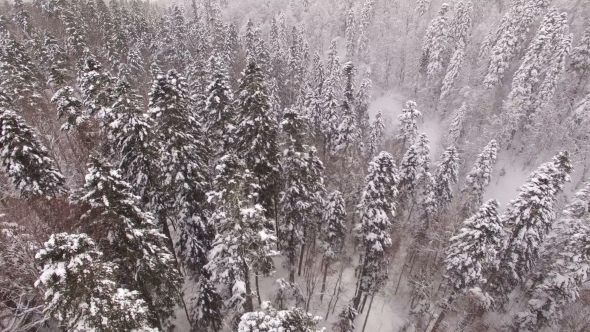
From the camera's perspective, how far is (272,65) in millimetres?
53031

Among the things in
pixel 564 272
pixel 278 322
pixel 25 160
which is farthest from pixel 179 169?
pixel 564 272

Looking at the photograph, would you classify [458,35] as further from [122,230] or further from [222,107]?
[122,230]

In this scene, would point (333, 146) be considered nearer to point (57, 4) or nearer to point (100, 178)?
point (100, 178)

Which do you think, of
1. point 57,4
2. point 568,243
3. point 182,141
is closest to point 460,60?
point 568,243

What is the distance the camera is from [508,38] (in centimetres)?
5300

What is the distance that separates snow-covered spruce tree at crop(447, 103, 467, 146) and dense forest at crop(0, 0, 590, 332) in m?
0.32

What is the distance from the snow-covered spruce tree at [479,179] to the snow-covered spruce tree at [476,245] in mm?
11879

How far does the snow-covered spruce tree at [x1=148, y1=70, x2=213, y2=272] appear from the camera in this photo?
62.2ft

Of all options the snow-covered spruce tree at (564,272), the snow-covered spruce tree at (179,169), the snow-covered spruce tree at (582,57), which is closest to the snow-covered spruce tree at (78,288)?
the snow-covered spruce tree at (179,169)

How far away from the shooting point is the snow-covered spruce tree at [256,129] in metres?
21.0

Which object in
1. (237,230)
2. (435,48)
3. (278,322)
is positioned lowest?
(278,322)

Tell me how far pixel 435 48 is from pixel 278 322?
6676 centimetres

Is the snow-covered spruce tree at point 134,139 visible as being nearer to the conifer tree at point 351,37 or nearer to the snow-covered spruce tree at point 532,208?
the snow-covered spruce tree at point 532,208

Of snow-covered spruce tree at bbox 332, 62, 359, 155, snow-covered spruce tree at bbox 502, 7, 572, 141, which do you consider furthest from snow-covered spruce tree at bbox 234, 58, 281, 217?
snow-covered spruce tree at bbox 502, 7, 572, 141
